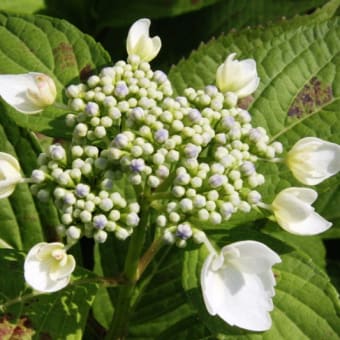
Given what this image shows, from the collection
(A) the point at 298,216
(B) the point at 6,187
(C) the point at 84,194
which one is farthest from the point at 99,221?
(A) the point at 298,216

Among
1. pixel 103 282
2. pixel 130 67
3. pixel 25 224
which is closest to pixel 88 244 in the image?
pixel 25 224

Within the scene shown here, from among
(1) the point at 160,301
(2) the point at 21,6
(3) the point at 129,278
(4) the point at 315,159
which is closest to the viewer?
(4) the point at 315,159

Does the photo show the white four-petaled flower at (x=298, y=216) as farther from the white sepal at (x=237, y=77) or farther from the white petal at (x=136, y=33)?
the white petal at (x=136, y=33)

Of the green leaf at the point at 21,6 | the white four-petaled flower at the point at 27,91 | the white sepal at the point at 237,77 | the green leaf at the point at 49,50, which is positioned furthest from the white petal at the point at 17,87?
the green leaf at the point at 21,6

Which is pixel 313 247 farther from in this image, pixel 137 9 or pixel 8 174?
pixel 8 174

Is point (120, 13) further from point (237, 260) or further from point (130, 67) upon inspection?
point (237, 260)

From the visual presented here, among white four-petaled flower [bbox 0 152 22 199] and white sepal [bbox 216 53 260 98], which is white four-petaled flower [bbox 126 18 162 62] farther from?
white four-petaled flower [bbox 0 152 22 199]

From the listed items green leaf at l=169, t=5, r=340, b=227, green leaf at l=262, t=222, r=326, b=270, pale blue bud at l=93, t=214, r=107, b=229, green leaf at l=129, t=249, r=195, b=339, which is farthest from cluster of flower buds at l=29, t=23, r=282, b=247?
green leaf at l=262, t=222, r=326, b=270
